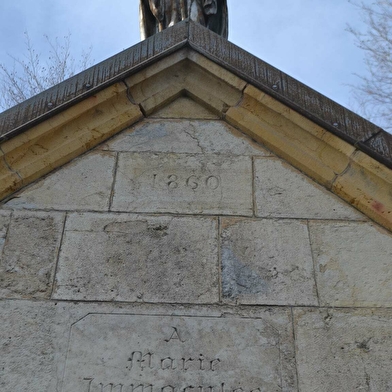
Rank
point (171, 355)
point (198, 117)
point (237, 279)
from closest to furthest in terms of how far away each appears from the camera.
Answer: point (171, 355) → point (237, 279) → point (198, 117)

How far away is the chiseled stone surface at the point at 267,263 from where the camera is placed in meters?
3.10

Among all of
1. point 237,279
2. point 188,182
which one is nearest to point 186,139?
point 188,182

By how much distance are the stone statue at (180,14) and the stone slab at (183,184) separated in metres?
1.36

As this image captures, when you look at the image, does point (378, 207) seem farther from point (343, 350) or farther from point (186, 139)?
point (186, 139)

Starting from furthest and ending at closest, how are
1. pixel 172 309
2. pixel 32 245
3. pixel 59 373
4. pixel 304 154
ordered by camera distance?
pixel 304 154 < pixel 32 245 < pixel 172 309 < pixel 59 373

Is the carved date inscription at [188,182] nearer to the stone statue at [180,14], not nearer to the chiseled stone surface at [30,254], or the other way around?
the chiseled stone surface at [30,254]

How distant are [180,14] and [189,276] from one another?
2.20 metres

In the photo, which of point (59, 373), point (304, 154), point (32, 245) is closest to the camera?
point (59, 373)

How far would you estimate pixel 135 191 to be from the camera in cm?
344

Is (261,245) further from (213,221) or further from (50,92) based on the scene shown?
(50,92)

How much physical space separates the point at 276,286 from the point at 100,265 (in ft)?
2.88

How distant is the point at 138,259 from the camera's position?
3193 millimetres

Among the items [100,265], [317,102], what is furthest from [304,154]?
[100,265]

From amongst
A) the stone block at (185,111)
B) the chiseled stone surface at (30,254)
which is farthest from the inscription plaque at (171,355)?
the stone block at (185,111)
